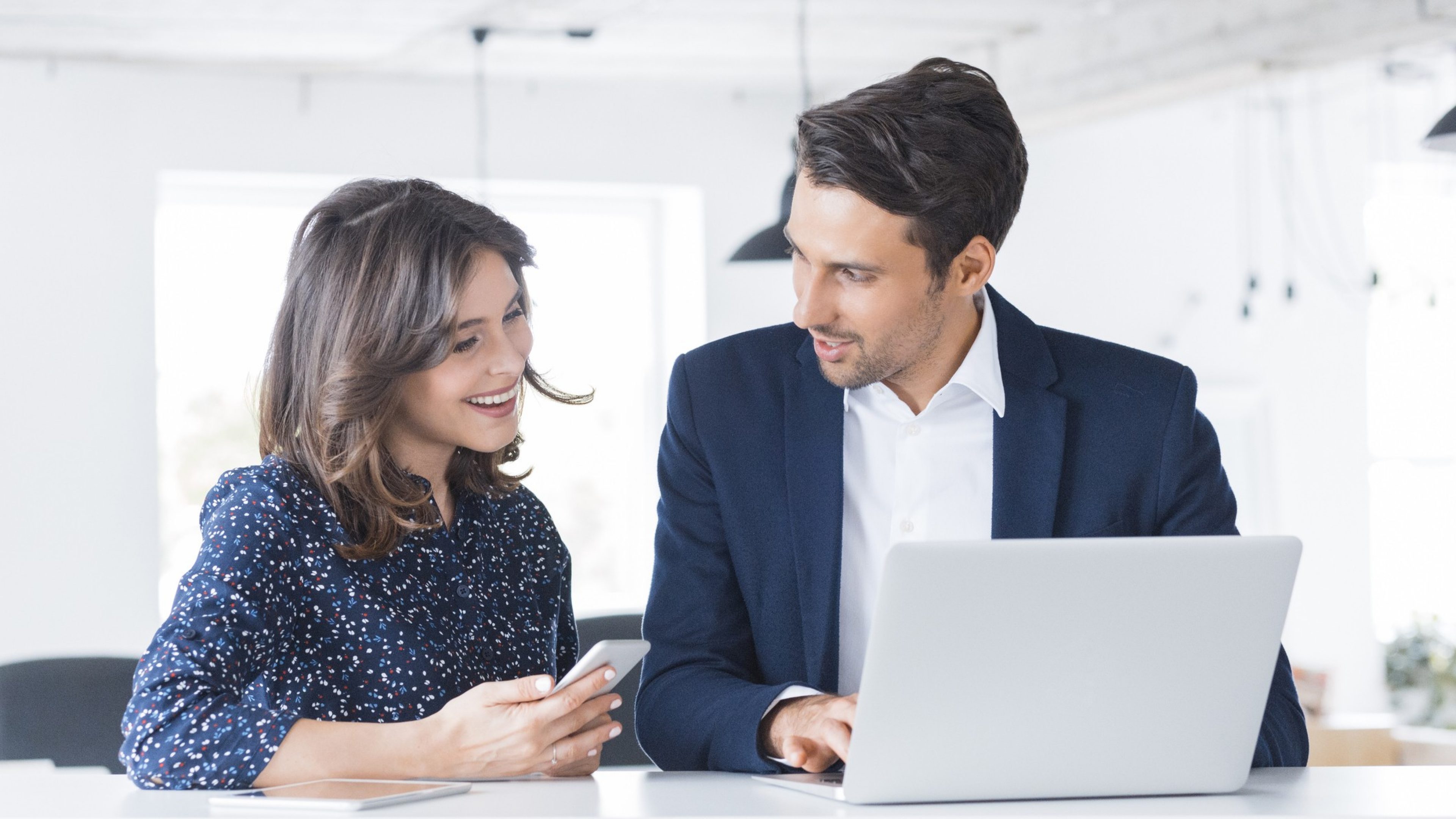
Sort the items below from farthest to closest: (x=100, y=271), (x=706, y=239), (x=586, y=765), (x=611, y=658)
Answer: (x=706, y=239) < (x=100, y=271) < (x=586, y=765) < (x=611, y=658)

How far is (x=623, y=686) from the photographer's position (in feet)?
11.1

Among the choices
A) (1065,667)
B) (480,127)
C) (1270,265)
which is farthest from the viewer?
(1270,265)

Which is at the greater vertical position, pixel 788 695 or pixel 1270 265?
pixel 1270 265

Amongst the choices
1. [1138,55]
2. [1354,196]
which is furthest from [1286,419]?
[1138,55]

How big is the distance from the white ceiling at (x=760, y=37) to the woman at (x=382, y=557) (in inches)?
113

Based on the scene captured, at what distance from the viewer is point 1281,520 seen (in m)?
7.25

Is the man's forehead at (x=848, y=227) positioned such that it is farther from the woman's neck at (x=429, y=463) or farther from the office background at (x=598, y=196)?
the office background at (x=598, y=196)

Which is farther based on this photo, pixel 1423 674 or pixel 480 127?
pixel 1423 674

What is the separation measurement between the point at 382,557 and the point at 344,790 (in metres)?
0.47

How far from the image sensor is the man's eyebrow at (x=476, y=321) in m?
1.90

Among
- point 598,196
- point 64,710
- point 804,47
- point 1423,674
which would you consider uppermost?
point 804,47

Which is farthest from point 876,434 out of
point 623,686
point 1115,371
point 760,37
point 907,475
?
point 760,37

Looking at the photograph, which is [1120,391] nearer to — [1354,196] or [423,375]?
[423,375]

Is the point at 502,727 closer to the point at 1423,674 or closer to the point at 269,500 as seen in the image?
the point at 269,500
